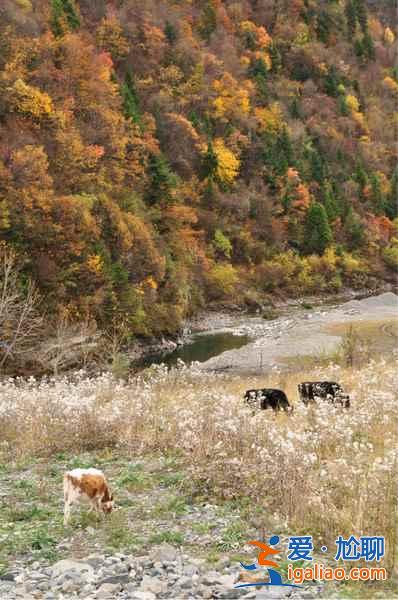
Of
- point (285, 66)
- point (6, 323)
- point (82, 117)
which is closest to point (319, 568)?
point (6, 323)

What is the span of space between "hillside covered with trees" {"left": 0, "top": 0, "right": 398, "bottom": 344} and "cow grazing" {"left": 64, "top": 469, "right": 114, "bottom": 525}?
28639 mm

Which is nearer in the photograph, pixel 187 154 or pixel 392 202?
pixel 187 154

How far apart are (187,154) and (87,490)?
2463 inches

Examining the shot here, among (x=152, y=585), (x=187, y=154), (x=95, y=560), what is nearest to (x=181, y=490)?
(x=95, y=560)

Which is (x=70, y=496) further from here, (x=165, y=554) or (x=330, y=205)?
(x=330, y=205)

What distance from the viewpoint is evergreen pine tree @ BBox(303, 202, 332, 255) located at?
72.7 meters

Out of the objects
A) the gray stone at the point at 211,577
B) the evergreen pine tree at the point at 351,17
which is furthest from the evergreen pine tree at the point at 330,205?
the gray stone at the point at 211,577

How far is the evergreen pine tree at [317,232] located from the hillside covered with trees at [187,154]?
17cm

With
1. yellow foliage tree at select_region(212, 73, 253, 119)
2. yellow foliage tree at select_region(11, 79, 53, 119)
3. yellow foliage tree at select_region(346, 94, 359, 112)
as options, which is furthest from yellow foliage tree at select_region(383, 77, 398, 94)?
yellow foliage tree at select_region(11, 79, 53, 119)

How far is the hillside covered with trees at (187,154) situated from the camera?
37.2m

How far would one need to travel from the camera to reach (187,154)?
66.2 m

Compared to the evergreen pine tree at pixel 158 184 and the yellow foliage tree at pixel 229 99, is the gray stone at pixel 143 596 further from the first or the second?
the yellow foliage tree at pixel 229 99

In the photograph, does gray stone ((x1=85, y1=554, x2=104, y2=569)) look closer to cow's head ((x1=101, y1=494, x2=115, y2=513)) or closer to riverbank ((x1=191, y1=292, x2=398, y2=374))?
cow's head ((x1=101, y1=494, x2=115, y2=513))

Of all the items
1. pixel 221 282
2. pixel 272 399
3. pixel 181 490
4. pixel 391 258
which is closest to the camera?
pixel 181 490
